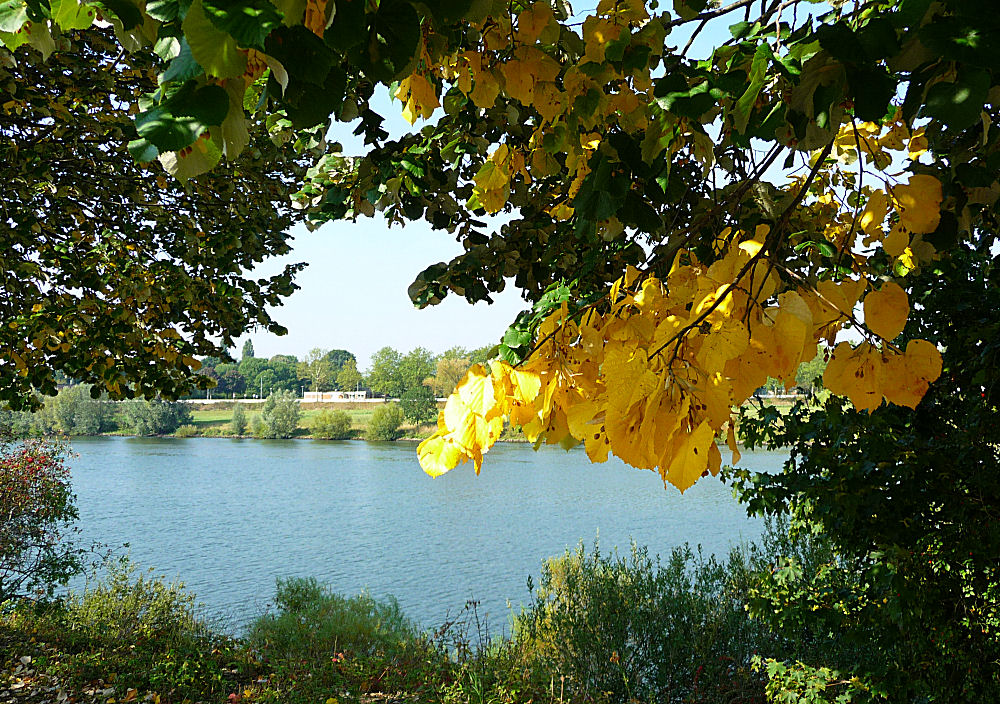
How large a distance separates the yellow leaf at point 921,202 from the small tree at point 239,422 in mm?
32358

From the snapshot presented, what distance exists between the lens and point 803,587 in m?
3.38

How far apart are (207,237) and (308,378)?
1708 inches

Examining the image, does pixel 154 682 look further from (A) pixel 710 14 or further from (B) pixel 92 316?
(A) pixel 710 14

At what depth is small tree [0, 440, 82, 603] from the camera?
577 cm

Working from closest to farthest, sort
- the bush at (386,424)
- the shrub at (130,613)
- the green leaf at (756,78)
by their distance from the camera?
1. the green leaf at (756,78)
2. the shrub at (130,613)
3. the bush at (386,424)

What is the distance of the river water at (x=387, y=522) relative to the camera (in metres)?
8.83

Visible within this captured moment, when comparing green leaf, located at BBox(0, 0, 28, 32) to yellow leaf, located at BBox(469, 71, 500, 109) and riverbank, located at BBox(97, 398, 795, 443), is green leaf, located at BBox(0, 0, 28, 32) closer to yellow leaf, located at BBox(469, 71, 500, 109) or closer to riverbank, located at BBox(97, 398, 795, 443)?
yellow leaf, located at BBox(469, 71, 500, 109)

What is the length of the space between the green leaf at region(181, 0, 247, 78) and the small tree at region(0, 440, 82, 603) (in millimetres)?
6685

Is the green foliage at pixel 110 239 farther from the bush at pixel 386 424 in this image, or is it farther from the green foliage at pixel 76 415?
the green foliage at pixel 76 415

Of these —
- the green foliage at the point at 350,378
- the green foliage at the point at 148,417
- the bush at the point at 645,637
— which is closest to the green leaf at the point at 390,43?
the bush at the point at 645,637

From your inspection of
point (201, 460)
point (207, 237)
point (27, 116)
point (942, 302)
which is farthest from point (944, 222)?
point (201, 460)

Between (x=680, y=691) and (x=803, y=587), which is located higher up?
(x=803, y=587)

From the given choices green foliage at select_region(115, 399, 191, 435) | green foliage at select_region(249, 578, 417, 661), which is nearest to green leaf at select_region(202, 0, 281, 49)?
green foliage at select_region(249, 578, 417, 661)

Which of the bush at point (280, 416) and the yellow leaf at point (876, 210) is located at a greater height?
the yellow leaf at point (876, 210)
